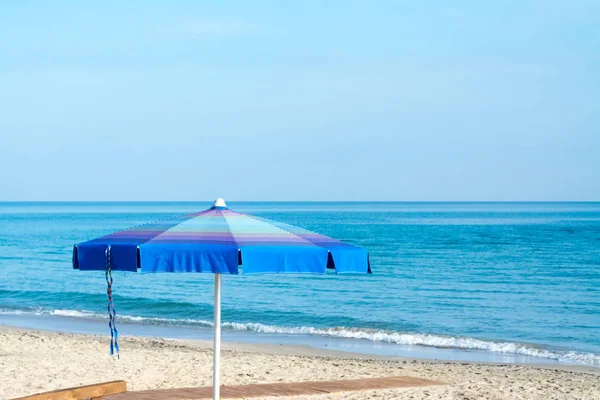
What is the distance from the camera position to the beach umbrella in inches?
226

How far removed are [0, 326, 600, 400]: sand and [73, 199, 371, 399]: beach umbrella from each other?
412 centimetres

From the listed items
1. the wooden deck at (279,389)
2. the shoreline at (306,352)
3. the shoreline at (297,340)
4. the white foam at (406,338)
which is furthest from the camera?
the white foam at (406,338)

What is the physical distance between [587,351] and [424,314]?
575cm

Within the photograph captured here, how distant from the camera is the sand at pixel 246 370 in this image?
1098cm

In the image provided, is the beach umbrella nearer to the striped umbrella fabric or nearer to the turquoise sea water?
the striped umbrella fabric

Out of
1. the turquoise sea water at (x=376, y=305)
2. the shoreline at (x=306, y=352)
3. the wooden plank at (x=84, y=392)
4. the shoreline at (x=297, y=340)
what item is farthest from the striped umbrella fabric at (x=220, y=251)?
the turquoise sea water at (x=376, y=305)

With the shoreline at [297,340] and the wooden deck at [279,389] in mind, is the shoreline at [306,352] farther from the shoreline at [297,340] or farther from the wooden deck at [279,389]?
the wooden deck at [279,389]

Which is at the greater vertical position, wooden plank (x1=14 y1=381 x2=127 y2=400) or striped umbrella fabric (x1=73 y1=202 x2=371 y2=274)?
striped umbrella fabric (x1=73 y1=202 x2=371 y2=274)

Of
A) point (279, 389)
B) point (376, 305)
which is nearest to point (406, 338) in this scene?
point (376, 305)

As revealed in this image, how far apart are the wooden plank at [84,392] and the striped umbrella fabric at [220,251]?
194 centimetres

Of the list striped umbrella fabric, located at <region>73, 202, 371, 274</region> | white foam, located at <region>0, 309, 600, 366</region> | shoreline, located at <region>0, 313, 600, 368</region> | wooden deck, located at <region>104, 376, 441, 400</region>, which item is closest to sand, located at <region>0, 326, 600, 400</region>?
wooden deck, located at <region>104, 376, 441, 400</region>

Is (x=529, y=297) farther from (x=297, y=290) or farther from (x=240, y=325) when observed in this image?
(x=240, y=325)

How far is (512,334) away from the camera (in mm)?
19156

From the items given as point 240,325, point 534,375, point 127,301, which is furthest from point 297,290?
point 534,375
